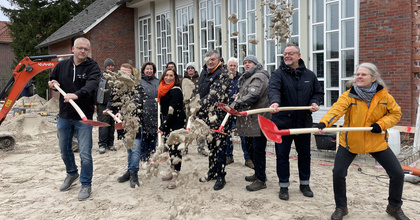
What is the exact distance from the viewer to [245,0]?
11672 mm

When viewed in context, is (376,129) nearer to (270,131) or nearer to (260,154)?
(270,131)

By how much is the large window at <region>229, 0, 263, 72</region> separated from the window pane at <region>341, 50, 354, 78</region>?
9.86 ft

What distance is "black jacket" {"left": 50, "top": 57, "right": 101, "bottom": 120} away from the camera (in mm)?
4754

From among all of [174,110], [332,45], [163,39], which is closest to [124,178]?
[174,110]

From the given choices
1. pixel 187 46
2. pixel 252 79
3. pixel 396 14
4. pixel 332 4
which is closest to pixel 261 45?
pixel 332 4

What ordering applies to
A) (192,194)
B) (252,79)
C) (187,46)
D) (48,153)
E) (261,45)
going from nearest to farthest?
(192,194) → (252,79) → (48,153) → (261,45) → (187,46)

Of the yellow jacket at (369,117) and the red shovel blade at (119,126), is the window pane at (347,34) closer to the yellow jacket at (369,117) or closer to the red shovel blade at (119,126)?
the yellow jacket at (369,117)

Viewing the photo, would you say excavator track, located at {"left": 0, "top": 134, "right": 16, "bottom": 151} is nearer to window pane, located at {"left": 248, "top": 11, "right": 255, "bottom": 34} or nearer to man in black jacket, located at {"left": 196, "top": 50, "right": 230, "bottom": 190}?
man in black jacket, located at {"left": 196, "top": 50, "right": 230, "bottom": 190}

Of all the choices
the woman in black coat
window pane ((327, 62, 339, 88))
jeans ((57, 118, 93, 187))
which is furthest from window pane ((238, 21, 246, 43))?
jeans ((57, 118, 93, 187))

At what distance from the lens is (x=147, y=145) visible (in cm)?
543

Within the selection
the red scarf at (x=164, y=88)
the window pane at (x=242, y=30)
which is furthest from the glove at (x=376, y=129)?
Answer: the window pane at (x=242, y=30)

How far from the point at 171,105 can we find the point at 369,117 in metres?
2.59

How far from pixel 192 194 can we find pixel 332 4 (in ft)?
22.4

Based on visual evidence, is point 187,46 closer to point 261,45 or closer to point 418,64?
point 261,45
